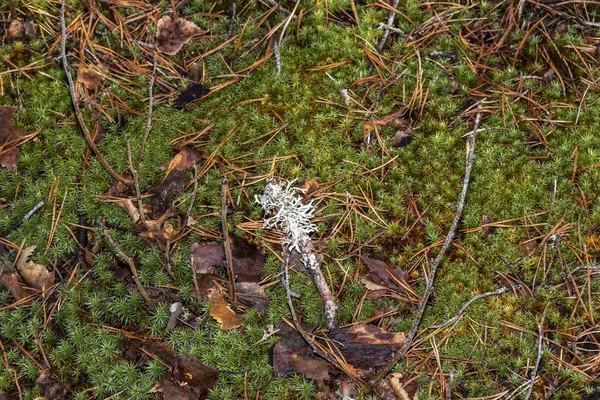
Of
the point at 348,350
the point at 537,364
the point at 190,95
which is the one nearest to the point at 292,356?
the point at 348,350

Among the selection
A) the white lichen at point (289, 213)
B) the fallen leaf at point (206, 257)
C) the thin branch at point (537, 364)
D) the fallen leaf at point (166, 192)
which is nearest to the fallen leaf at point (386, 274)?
the white lichen at point (289, 213)

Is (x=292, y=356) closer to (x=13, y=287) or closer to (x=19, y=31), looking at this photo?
(x=13, y=287)

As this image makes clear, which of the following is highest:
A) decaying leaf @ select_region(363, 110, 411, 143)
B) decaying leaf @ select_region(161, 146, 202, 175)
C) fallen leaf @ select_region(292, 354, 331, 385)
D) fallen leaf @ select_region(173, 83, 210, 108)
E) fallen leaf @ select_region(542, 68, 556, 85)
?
fallen leaf @ select_region(542, 68, 556, 85)

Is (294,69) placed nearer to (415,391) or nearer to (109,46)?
(109,46)

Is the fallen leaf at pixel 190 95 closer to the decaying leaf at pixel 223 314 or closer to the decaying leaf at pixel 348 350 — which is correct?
the decaying leaf at pixel 223 314

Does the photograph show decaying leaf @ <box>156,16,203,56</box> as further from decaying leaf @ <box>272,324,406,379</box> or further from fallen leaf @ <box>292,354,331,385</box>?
fallen leaf @ <box>292,354,331,385</box>

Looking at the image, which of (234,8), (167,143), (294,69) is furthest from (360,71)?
(167,143)

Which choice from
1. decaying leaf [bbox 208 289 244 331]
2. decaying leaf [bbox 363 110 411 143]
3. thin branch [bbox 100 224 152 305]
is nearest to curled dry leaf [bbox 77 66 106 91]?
thin branch [bbox 100 224 152 305]
